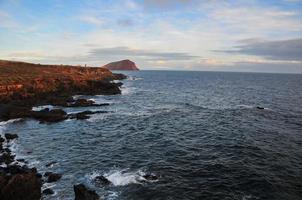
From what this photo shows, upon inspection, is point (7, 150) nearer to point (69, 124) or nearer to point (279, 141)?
point (69, 124)

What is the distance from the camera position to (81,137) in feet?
148

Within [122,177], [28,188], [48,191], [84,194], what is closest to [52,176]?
[48,191]

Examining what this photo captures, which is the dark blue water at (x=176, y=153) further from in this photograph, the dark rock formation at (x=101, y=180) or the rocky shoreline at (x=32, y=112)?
the rocky shoreline at (x=32, y=112)

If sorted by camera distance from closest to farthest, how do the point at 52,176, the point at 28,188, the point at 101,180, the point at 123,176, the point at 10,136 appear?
1. the point at 28,188
2. the point at 101,180
3. the point at 52,176
4. the point at 123,176
5. the point at 10,136

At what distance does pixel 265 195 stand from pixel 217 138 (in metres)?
18.5

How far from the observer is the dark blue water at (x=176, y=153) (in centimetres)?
2709

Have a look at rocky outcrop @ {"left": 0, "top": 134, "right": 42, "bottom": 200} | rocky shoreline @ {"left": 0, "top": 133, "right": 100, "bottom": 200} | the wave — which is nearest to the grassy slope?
rocky shoreline @ {"left": 0, "top": 133, "right": 100, "bottom": 200}

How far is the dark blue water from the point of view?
27.1 metres

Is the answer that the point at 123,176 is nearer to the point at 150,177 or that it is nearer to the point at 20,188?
the point at 150,177

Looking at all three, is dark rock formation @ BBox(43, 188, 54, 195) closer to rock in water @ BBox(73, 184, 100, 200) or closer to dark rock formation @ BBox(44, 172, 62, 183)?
dark rock formation @ BBox(44, 172, 62, 183)

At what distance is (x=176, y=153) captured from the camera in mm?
37281

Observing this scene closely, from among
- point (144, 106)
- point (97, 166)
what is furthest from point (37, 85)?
point (97, 166)

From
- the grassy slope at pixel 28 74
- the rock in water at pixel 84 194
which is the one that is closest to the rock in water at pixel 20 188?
the rock in water at pixel 84 194

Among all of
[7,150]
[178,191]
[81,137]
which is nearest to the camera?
[178,191]
